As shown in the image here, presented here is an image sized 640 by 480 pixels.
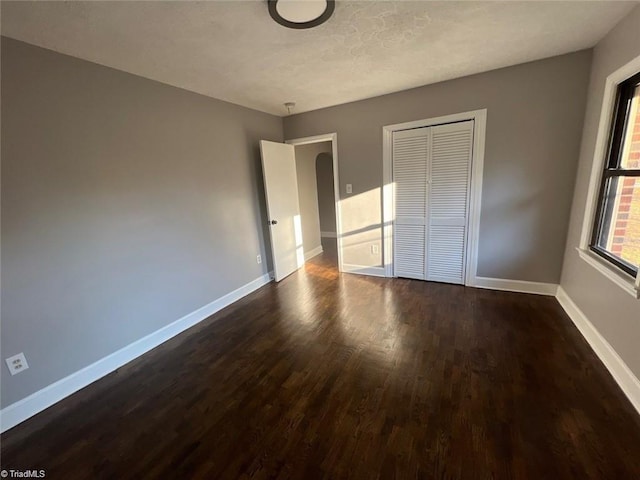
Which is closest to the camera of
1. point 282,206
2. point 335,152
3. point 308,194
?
point 335,152

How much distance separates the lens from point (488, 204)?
9.44 ft

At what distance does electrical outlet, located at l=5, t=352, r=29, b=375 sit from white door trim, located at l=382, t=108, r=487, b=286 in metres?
3.44

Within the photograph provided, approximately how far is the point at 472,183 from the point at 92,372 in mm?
3880

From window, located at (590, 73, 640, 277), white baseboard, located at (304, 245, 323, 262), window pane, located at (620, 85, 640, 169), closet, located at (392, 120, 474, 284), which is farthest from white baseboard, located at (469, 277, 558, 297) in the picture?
white baseboard, located at (304, 245, 323, 262)

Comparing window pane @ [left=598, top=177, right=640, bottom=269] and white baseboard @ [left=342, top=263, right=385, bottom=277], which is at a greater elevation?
window pane @ [left=598, top=177, right=640, bottom=269]

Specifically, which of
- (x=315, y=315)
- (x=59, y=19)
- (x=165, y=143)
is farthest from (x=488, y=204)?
(x=59, y=19)

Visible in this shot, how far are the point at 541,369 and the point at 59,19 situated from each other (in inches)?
144

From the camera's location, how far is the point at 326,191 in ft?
19.8

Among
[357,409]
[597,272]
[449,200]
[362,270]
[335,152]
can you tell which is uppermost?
[335,152]

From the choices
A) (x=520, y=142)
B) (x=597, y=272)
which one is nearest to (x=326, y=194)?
(x=520, y=142)

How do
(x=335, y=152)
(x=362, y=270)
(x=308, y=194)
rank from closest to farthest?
(x=335, y=152)
(x=362, y=270)
(x=308, y=194)

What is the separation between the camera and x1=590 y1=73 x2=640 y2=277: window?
1761mm

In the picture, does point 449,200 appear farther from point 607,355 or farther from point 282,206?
point 282,206

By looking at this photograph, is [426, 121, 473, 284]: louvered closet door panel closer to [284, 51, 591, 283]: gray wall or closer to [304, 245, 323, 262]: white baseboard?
[284, 51, 591, 283]: gray wall
